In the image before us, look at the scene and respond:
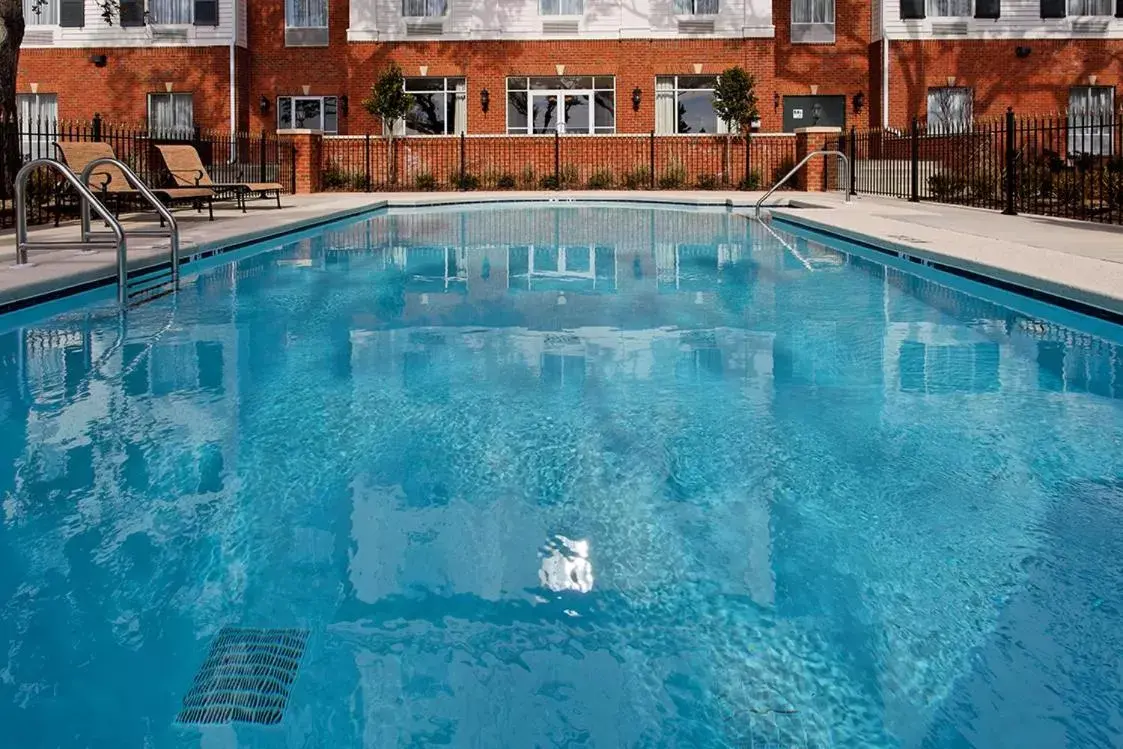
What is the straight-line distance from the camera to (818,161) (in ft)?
96.1

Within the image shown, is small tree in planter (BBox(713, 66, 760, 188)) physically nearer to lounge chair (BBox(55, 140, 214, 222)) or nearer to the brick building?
the brick building

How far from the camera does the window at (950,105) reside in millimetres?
33938

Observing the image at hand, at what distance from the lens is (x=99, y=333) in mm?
8258

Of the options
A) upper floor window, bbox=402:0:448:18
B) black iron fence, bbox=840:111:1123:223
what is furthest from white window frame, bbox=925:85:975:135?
upper floor window, bbox=402:0:448:18

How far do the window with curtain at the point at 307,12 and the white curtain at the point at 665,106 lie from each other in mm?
9568

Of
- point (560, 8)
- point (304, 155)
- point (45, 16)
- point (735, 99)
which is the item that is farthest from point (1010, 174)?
point (45, 16)

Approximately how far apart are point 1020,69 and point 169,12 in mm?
23921

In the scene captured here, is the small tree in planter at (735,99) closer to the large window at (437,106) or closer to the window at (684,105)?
the window at (684,105)

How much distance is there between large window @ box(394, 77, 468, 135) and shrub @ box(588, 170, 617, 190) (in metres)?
4.82

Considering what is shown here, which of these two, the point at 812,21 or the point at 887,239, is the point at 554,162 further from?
the point at 887,239

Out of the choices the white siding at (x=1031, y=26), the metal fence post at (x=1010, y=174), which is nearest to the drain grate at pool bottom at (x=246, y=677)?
the metal fence post at (x=1010, y=174)

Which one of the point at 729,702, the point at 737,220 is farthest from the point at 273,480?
the point at 737,220

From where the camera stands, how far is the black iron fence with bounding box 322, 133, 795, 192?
3102 cm

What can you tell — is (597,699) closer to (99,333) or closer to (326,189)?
(99,333)
